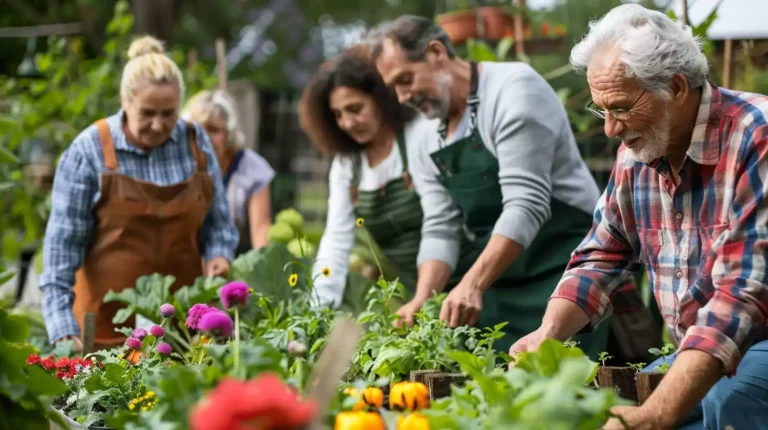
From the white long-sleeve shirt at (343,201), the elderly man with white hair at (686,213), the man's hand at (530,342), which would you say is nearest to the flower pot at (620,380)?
the elderly man with white hair at (686,213)

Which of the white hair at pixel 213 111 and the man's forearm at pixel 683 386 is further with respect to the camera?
the white hair at pixel 213 111

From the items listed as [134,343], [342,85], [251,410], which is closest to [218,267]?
[342,85]

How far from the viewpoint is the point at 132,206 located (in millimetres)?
3545

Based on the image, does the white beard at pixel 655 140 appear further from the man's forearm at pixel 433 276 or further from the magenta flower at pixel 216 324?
the man's forearm at pixel 433 276

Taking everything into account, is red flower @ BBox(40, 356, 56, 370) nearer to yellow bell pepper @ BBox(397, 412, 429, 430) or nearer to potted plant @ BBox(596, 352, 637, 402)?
yellow bell pepper @ BBox(397, 412, 429, 430)

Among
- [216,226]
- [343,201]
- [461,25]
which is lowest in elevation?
[216,226]

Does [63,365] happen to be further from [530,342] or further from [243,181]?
[243,181]

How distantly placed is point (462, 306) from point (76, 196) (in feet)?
4.90

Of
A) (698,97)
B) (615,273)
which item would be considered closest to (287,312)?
(615,273)

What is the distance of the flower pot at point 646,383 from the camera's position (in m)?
1.78

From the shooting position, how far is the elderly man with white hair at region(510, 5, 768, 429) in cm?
178

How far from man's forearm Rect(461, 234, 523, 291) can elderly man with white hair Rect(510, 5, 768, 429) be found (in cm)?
53

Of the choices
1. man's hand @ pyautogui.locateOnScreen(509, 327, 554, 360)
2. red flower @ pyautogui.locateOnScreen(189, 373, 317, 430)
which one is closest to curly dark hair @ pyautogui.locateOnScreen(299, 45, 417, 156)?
man's hand @ pyautogui.locateOnScreen(509, 327, 554, 360)

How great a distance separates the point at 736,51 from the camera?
454cm
